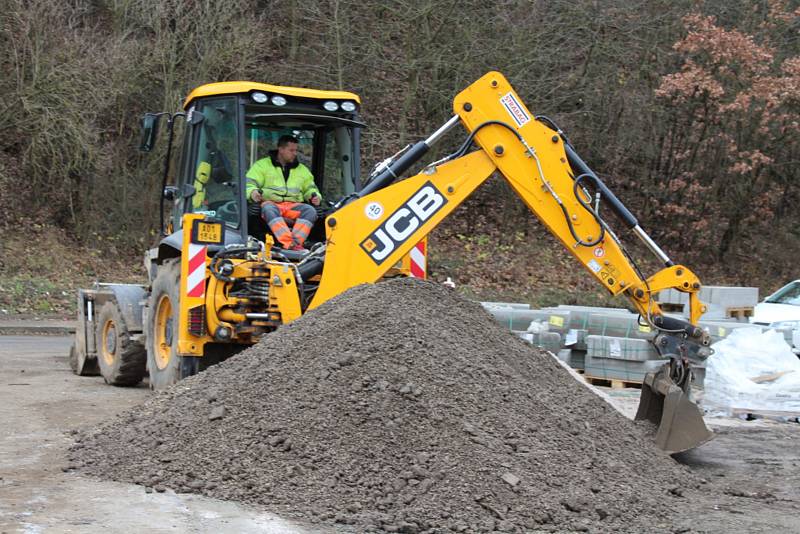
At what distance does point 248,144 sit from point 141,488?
4.26 metres

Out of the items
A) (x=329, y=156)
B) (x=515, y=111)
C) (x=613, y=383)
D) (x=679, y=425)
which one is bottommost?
(x=613, y=383)

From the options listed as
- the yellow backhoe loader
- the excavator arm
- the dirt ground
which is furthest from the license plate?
the dirt ground

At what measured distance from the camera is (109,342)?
11.3 metres

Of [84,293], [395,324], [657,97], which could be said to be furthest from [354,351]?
[657,97]

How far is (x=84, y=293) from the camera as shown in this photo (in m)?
11.9

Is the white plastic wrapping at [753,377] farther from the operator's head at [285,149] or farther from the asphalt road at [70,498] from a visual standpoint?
the asphalt road at [70,498]

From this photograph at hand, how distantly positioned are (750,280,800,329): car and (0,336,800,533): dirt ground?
4716mm

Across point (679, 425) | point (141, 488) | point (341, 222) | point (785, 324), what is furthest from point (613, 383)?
point (141, 488)

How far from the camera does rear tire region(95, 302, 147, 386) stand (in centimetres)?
1078

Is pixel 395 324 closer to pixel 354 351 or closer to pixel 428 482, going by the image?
pixel 354 351

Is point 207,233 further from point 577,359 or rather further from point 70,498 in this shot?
point 577,359

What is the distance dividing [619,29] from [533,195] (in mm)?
17530

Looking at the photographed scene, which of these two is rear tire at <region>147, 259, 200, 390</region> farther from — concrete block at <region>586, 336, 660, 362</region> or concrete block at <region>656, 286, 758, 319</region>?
concrete block at <region>656, 286, 758, 319</region>

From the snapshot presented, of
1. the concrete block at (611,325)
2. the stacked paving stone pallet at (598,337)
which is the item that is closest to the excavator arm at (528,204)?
the stacked paving stone pallet at (598,337)
